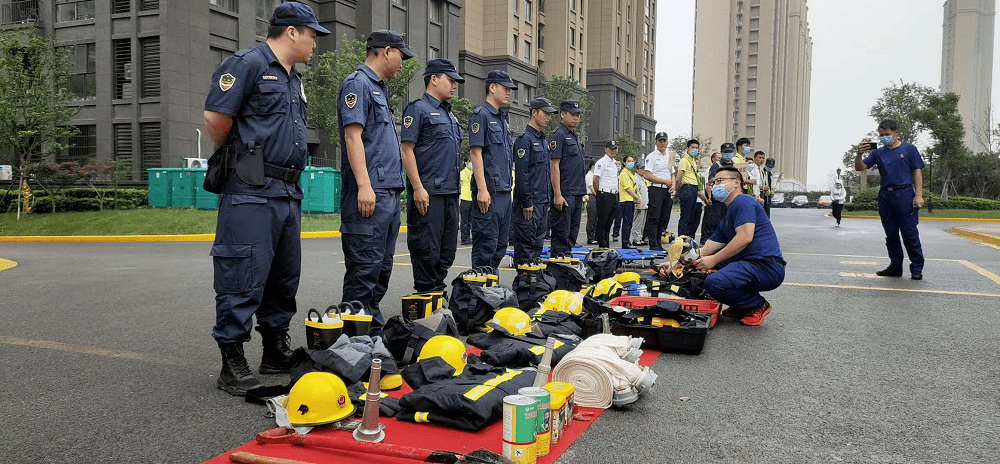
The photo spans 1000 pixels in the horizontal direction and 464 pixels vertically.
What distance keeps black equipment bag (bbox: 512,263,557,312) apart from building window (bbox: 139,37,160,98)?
923 inches

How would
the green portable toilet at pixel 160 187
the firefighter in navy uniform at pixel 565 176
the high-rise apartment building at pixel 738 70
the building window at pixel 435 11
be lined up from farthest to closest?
the high-rise apartment building at pixel 738 70
the building window at pixel 435 11
the green portable toilet at pixel 160 187
the firefighter in navy uniform at pixel 565 176

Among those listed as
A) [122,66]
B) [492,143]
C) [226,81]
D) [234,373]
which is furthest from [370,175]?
[122,66]

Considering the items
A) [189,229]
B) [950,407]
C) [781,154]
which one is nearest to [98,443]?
[950,407]

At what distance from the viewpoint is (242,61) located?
3.94 metres

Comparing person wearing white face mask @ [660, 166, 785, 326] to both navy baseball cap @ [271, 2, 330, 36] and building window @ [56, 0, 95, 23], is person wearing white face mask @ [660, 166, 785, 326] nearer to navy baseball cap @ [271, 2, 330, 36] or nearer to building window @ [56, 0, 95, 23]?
navy baseball cap @ [271, 2, 330, 36]

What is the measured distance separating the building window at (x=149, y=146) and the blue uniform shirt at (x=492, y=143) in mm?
22457

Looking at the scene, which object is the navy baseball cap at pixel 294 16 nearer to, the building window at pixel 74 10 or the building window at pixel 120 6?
the building window at pixel 120 6

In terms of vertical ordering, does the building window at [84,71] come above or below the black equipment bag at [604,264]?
above

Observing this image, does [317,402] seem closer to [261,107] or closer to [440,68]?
[261,107]

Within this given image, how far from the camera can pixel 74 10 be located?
27750 mm

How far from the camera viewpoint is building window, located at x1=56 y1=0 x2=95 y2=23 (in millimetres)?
27375

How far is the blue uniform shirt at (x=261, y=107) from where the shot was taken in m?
3.90

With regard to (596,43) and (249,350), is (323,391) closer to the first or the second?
(249,350)

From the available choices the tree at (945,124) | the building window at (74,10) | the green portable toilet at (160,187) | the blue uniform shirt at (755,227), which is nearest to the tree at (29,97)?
the green portable toilet at (160,187)
